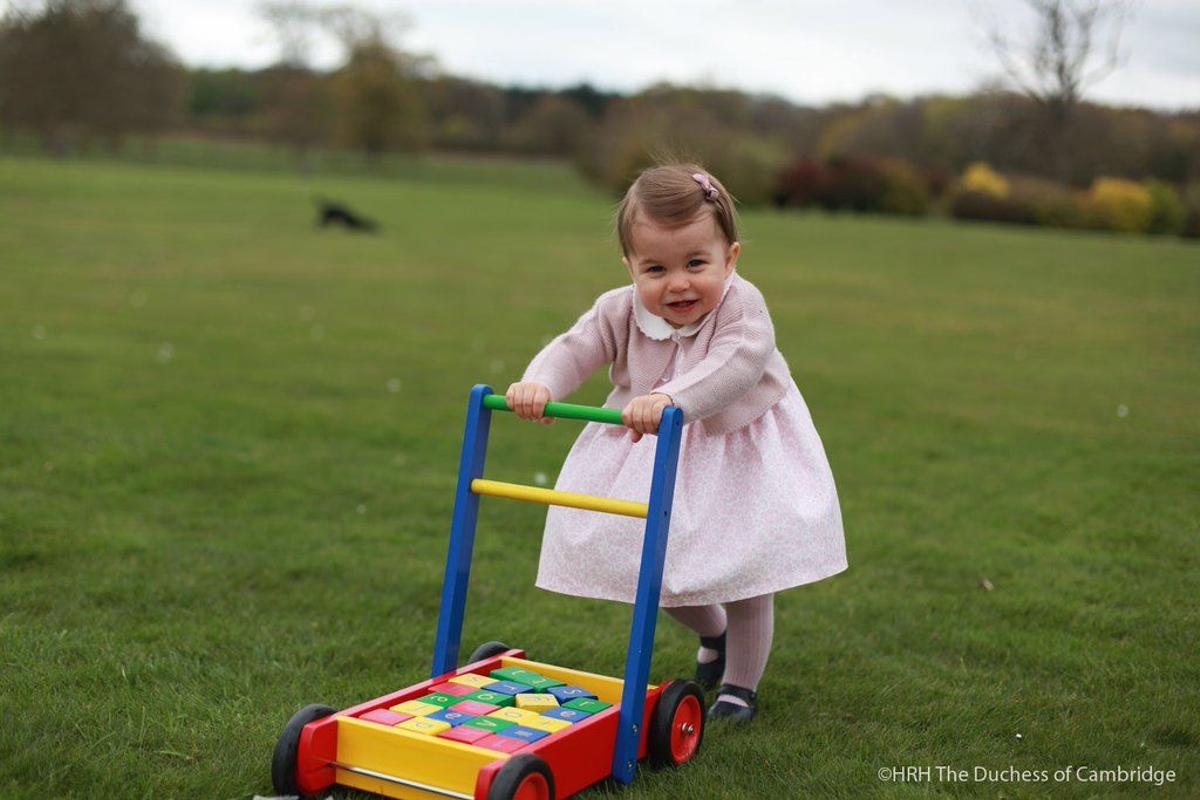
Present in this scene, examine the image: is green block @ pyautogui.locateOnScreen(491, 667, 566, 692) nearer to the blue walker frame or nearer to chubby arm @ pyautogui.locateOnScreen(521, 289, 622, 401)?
the blue walker frame

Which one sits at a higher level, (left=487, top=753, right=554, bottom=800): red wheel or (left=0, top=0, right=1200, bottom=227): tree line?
(left=0, top=0, right=1200, bottom=227): tree line

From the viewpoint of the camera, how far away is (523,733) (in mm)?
3049

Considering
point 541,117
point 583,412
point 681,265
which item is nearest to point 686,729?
point 583,412

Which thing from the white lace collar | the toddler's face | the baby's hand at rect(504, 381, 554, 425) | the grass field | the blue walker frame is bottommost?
the grass field

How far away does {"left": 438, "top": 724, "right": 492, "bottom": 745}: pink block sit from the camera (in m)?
3.01

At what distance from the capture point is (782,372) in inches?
146

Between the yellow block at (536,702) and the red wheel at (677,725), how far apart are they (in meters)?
0.27

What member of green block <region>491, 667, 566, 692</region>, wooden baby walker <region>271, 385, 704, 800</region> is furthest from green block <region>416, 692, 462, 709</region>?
green block <region>491, 667, 566, 692</region>

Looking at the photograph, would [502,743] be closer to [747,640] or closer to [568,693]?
[568,693]

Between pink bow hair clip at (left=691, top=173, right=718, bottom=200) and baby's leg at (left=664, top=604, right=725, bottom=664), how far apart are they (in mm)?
1292

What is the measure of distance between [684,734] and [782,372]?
1.06 m

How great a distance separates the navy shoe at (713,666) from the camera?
416 cm

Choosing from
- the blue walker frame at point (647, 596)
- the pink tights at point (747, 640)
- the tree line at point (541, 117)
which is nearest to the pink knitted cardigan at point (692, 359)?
the blue walker frame at point (647, 596)

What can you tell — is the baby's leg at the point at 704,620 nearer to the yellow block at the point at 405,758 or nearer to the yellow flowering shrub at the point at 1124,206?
the yellow block at the point at 405,758
